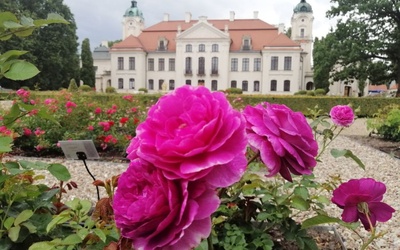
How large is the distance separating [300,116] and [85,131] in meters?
5.23

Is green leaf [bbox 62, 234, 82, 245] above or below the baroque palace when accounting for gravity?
below

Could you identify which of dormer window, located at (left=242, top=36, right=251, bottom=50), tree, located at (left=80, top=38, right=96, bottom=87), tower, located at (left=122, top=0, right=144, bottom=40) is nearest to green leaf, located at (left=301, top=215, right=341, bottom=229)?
dormer window, located at (left=242, top=36, right=251, bottom=50)

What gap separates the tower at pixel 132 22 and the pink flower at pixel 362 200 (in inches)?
1953

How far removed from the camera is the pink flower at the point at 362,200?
2.19 ft

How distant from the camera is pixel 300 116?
568mm

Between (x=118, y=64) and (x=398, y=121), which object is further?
(x=118, y=64)

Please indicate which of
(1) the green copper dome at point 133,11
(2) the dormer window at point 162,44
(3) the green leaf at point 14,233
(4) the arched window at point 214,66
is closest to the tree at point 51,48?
(2) the dormer window at point 162,44

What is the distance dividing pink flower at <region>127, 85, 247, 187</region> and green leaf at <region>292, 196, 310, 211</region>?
0.87m

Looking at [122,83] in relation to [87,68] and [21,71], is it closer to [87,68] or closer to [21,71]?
[87,68]

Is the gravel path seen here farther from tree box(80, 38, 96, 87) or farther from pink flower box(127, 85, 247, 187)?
tree box(80, 38, 96, 87)

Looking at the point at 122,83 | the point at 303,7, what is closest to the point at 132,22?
the point at 122,83

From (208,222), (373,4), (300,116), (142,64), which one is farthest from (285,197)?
(142,64)

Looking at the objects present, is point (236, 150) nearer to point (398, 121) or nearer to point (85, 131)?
point (85, 131)

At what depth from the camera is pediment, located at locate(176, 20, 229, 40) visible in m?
35.6
